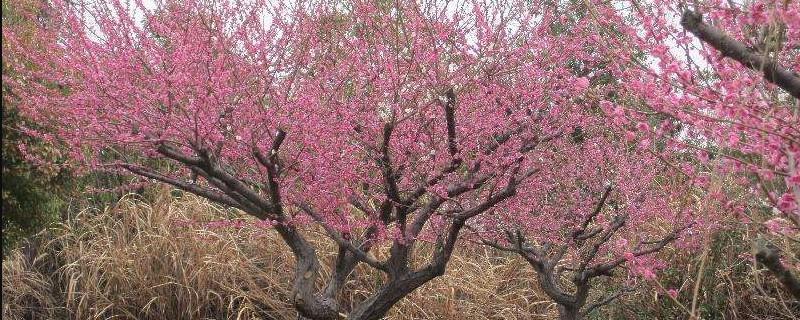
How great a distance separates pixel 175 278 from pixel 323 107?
10.5ft

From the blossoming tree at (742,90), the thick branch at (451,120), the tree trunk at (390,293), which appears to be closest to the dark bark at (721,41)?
the blossoming tree at (742,90)

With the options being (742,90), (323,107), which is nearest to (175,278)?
(323,107)

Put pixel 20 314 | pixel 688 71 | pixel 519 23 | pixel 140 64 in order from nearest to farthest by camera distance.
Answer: pixel 688 71 → pixel 140 64 → pixel 519 23 → pixel 20 314

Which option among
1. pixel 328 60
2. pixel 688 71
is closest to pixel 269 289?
pixel 328 60

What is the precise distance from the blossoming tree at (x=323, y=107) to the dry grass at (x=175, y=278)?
189 centimetres

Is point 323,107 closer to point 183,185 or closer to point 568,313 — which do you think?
point 183,185

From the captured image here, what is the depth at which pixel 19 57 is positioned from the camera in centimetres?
519

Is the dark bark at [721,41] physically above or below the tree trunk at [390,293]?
above

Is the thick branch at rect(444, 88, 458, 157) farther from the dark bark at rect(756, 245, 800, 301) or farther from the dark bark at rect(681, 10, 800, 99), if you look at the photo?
the dark bark at rect(756, 245, 800, 301)

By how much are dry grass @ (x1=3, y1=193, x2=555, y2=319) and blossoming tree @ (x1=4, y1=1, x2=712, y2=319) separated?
189 cm

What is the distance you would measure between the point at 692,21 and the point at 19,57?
433cm

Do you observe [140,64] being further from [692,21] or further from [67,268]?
[67,268]

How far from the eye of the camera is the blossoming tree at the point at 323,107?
428 cm

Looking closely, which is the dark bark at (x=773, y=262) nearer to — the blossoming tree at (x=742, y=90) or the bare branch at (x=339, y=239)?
the blossoming tree at (x=742, y=90)
